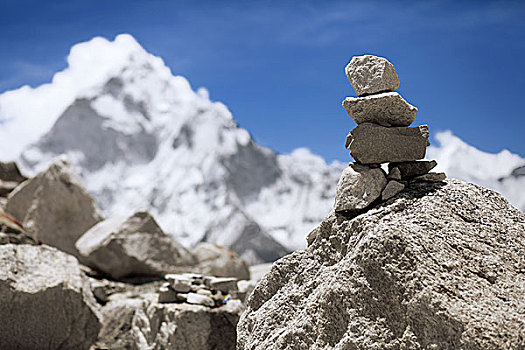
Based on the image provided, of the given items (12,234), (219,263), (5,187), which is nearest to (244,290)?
(12,234)

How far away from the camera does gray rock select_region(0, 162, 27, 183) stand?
1255 centimetres

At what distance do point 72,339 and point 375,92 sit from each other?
15.0 feet

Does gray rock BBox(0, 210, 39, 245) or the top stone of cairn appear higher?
the top stone of cairn

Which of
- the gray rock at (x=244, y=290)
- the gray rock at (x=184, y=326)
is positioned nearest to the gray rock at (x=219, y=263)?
the gray rock at (x=244, y=290)

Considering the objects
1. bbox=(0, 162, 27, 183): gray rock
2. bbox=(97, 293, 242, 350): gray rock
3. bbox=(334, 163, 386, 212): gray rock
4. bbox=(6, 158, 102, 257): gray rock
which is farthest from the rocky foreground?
bbox=(0, 162, 27, 183): gray rock

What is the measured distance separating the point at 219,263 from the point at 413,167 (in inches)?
262

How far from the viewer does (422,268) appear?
3223 mm

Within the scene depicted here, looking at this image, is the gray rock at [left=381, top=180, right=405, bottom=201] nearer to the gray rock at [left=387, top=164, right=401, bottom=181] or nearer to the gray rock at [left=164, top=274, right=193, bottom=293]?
the gray rock at [left=387, top=164, right=401, bottom=181]

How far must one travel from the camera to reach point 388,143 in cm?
400

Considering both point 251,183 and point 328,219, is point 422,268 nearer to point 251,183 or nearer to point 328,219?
point 328,219

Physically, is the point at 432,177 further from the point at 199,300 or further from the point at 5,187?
the point at 5,187

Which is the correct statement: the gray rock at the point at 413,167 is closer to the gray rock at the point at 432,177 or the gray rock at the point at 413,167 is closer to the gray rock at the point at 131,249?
the gray rock at the point at 432,177

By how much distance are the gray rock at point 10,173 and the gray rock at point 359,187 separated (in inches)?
438

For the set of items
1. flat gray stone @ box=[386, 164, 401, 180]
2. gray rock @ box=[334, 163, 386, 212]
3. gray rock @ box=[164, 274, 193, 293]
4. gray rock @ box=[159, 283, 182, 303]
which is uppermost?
flat gray stone @ box=[386, 164, 401, 180]
